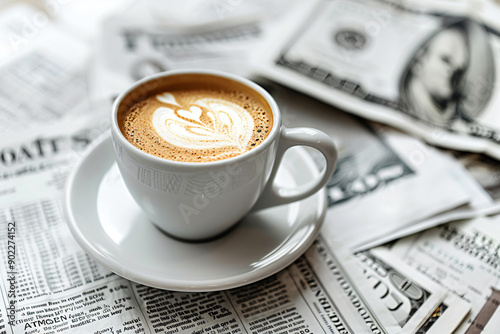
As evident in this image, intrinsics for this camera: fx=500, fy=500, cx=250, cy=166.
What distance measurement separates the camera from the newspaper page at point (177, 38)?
0.84 meters

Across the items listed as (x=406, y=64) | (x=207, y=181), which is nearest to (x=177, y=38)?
(x=406, y=64)

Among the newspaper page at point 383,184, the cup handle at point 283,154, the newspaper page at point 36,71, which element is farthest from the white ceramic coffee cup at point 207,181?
the newspaper page at point 36,71

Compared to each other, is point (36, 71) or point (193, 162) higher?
point (193, 162)

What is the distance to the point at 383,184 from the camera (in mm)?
692

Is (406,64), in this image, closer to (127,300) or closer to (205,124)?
(205,124)

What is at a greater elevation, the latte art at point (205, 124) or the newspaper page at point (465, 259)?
the latte art at point (205, 124)

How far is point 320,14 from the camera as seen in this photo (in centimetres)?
92

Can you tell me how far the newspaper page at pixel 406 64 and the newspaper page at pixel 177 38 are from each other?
71 mm

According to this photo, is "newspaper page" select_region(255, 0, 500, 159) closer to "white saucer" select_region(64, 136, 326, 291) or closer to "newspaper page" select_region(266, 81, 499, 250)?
"newspaper page" select_region(266, 81, 499, 250)

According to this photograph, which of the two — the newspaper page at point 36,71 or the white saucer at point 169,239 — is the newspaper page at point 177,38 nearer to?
the newspaper page at point 36,71

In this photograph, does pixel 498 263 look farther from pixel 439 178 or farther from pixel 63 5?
pixel 63 5

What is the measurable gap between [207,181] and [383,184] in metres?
0.32

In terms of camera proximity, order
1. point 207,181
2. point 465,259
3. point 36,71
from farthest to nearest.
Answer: point 36,71, point 465,259, point 207,181

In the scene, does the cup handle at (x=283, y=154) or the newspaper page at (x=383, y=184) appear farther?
the newspaper page at (x=383, y=184)
